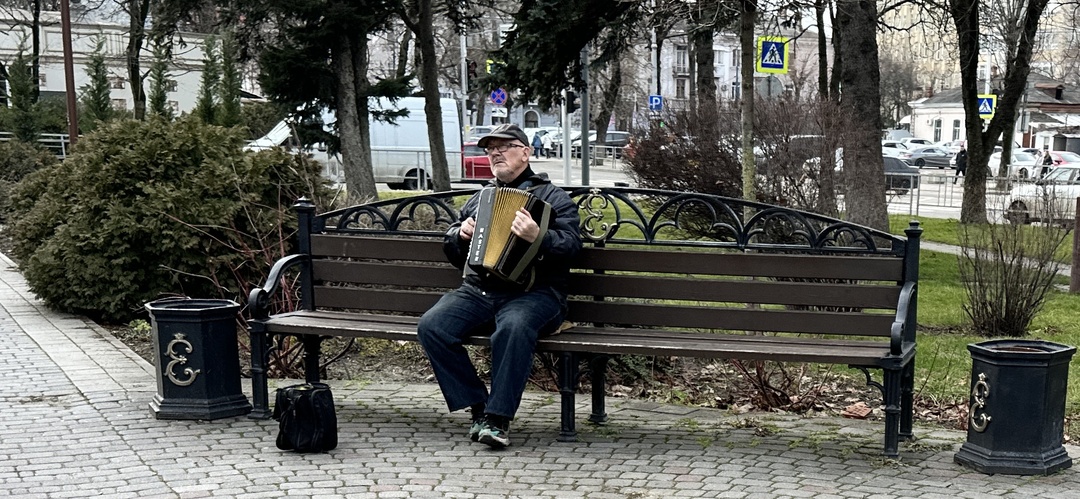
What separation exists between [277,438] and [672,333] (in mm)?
1952

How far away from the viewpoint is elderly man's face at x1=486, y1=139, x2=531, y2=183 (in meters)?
5.65

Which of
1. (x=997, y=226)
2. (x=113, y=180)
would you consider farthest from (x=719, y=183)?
(x=113, y=180)

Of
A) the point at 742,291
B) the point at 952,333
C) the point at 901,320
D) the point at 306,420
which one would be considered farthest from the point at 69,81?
the point at 901,320

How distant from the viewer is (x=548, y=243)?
5.43 metres

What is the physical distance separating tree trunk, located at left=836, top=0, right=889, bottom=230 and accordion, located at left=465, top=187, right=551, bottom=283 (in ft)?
23.7

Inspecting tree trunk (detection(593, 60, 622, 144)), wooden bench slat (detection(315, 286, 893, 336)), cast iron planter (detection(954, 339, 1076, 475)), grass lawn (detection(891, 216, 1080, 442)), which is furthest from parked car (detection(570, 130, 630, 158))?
cast iron planter (detection(954, 339, 1076, 475))

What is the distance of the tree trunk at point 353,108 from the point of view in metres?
18.8

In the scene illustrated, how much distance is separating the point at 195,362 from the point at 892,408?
3.39m

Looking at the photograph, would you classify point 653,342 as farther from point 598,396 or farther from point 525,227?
point 525,227

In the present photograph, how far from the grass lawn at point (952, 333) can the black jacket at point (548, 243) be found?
7.75 feet

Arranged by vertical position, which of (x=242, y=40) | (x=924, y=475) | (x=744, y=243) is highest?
(x=242, y=40)

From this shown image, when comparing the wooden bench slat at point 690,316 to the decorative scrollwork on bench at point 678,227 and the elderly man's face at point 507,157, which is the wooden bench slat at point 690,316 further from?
the elderly man's face at point 507,157

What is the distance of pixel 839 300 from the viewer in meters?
5.31

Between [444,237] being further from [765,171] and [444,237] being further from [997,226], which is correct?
[765,171]
